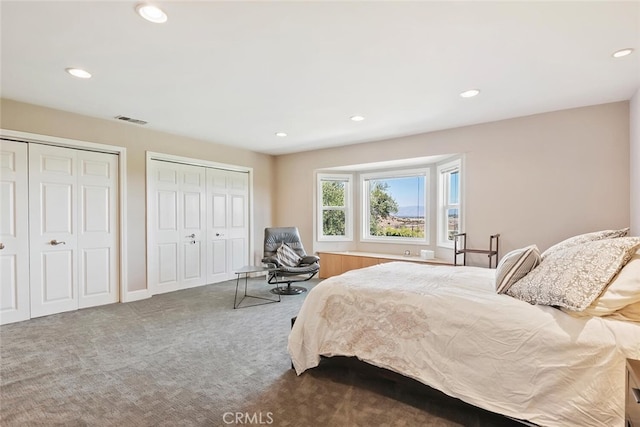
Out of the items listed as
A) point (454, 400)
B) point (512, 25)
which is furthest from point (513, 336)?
point (512, 25)

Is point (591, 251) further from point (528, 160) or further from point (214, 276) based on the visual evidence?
point (214, 276)

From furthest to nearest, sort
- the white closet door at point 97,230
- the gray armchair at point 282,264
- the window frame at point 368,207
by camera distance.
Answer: the window frame at point 368,207 → the gray armchair at point 282,264 → the white closet door at point 97,230

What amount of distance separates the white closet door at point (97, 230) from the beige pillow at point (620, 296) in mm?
4894

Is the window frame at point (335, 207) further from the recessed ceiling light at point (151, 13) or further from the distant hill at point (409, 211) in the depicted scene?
the recessed ceiling light at point (151, 13)

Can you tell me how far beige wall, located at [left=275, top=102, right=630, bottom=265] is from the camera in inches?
133

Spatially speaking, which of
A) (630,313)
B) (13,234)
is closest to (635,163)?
(630,313)

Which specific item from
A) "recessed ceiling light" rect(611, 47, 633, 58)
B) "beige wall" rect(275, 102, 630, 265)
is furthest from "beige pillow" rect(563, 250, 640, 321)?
"beige wall" rect(275, 102, 630, 265)

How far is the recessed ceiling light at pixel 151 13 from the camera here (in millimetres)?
1867

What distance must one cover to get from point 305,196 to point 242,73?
140 inches

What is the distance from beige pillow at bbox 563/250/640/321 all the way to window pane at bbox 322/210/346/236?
464 centimetres

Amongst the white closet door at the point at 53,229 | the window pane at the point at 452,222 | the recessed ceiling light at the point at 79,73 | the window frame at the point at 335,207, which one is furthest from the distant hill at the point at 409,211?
→ the white closet door at the point at 53,229

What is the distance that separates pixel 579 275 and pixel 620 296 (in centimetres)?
18

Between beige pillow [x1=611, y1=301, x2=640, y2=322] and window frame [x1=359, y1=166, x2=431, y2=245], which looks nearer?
beige pillow [x1=611, y1=301, x2=640, y2=322]

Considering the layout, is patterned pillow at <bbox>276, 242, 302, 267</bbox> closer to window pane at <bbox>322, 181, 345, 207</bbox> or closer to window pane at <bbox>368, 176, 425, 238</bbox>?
window pane at <bbox>322, 181, 345, 207</bbox>
